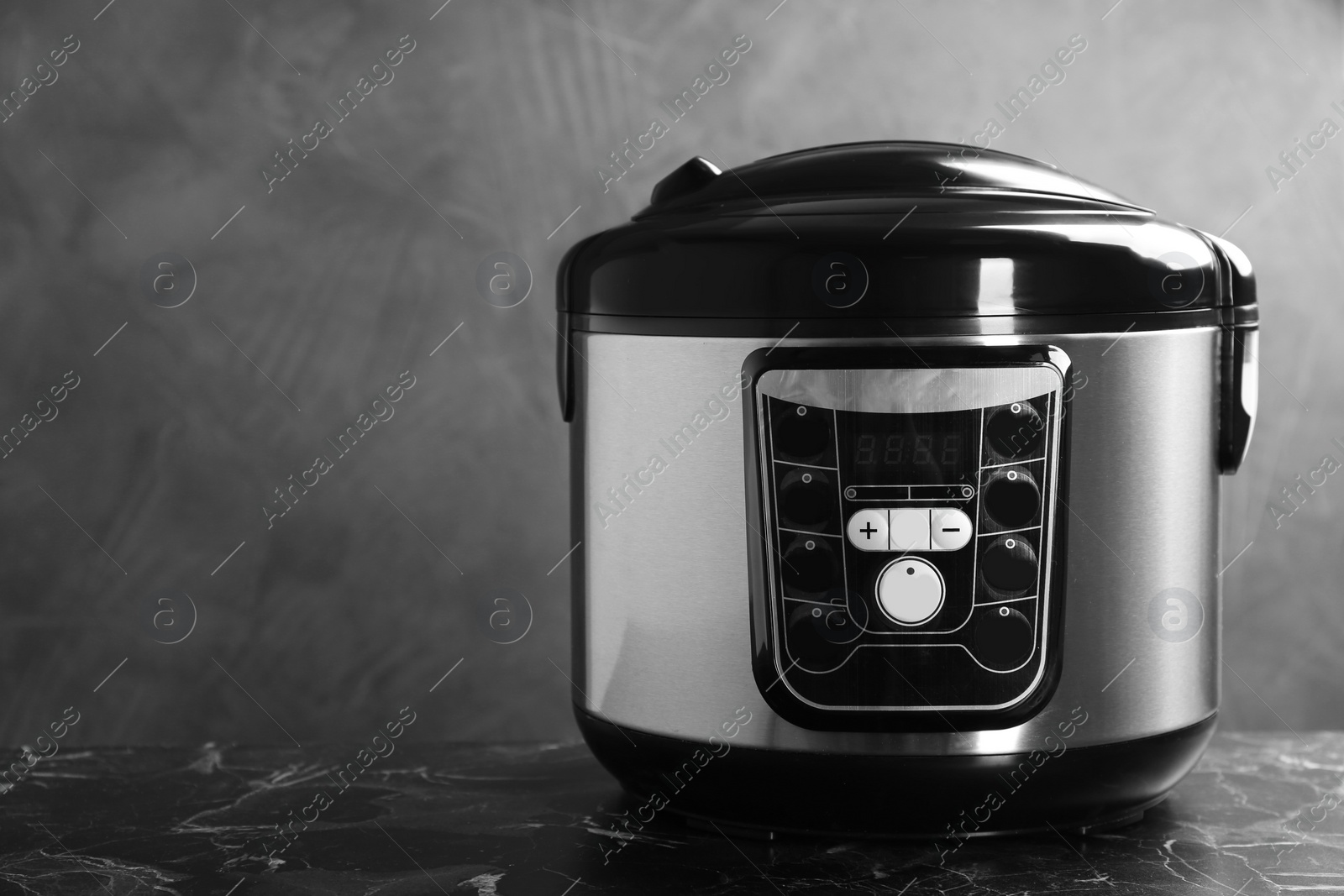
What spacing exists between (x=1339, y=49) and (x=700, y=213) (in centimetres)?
91

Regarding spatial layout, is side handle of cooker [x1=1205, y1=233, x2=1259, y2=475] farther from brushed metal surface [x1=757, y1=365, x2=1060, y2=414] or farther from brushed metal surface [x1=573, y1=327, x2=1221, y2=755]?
brushed metal surface [x1=757, y1=365, x2=1060, y2=414]

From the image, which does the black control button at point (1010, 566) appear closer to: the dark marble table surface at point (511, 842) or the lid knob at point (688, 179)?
the dark marble table surface at point (511, 842)

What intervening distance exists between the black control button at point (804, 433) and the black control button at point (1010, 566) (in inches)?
4.0

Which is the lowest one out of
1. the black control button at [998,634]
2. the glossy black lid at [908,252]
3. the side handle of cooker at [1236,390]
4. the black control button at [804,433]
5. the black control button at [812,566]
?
the black control button at [998,634]

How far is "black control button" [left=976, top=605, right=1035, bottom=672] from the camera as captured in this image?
25.5 inches

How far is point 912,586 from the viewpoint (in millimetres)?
640

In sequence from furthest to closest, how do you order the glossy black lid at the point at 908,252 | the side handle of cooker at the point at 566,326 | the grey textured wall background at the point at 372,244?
the grey textured wall background at the point at 372,244
the side handle of cooker at the point at 566,326
the glossy black lid at the point at 908,252

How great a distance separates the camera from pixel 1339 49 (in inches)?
50.1

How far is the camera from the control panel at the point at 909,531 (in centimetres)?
63

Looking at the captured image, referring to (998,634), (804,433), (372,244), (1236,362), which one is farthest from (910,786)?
(372,244)

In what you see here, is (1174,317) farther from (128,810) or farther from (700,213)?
(128,810)

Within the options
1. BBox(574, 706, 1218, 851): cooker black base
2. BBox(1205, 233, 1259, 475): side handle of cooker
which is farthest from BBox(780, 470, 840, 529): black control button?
BBox(1205, 233, 1259, 475): side handle of cooker

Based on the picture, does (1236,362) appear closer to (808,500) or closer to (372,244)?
(808,500)

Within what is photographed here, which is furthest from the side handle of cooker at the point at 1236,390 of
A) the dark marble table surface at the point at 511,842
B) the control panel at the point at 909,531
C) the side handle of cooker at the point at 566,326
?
the side handle of cooker at the point at 566,326
